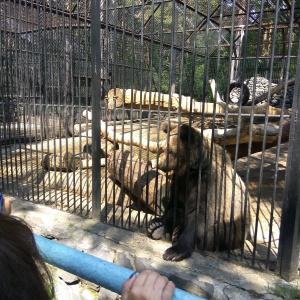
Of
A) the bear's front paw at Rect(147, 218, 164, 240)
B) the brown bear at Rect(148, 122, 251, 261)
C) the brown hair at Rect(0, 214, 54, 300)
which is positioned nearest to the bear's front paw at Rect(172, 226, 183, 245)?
the brown bear at Rect(148, 122, 251, 261)

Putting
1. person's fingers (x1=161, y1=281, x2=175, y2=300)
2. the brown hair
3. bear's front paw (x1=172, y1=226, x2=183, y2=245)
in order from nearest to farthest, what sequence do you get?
1. the brown hair
2. person's fingers (x1=161, y1=281, x2=175, y2=300)
3. bear's front paw (x1=172, y1=226, x2=183, y2=245)

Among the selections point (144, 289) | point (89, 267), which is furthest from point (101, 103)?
point (144, 289)

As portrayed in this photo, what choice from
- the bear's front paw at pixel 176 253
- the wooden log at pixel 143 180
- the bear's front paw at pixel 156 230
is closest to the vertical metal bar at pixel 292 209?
the bear's front paw at pixel 176 253

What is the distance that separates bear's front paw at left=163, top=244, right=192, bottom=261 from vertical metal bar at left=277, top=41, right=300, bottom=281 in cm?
84

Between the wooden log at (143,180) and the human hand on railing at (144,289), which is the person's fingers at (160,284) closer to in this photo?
the human hand on railing at (144,289)

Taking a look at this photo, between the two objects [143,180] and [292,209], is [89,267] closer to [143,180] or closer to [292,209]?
[292,209]

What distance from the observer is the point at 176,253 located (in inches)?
130

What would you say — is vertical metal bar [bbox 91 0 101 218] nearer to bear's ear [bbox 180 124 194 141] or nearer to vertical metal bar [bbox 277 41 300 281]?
bear's ear [bbox 180 124 194 141]

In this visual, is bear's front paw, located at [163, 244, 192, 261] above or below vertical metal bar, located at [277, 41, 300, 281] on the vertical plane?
below

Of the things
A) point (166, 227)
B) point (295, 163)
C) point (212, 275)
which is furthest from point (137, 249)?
point (295, 163)

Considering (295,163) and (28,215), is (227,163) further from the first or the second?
(28,215)

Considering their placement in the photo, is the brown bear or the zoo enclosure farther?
the brown bear

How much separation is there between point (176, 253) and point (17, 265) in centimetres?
265

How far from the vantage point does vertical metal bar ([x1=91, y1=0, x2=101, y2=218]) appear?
12.5 feet
